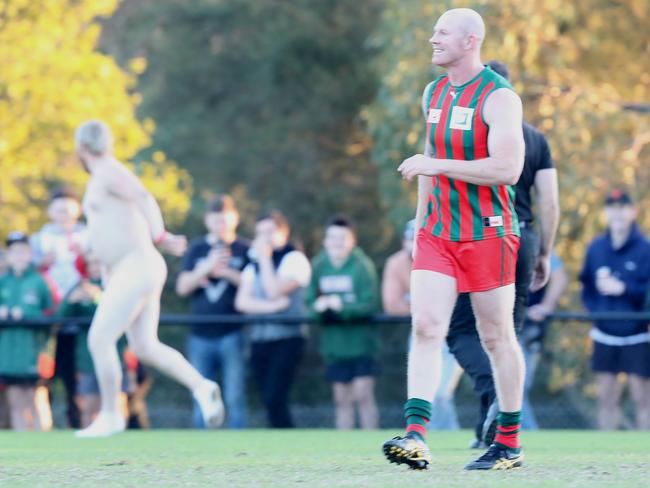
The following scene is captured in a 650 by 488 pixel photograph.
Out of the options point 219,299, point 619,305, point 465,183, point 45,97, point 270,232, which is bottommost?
point 619,305

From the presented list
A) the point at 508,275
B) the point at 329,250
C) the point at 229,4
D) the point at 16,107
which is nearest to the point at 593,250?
the point at 329,250

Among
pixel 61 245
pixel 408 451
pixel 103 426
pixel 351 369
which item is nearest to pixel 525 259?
pixel 408 451

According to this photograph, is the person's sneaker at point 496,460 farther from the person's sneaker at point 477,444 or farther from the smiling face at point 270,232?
the smiling face at point 270,232

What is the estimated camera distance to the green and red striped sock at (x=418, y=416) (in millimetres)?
6809

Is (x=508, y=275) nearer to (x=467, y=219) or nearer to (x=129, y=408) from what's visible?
(x=467, y=219)

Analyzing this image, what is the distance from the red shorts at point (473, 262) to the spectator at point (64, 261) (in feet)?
24.3

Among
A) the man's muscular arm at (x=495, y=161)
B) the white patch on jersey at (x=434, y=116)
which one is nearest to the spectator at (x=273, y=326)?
the white patch on jersey at (x=434, y=116)

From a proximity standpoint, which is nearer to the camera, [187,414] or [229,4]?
[187,414]

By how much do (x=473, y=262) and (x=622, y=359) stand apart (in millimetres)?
6145

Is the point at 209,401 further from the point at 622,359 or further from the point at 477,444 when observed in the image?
the point at 622,359

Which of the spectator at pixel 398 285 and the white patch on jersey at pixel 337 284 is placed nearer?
the white patch on jersey at pixel 337 284

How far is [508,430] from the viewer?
707 cm

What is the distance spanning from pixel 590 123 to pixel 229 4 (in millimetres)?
15466

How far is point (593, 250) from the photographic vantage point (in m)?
12.9
